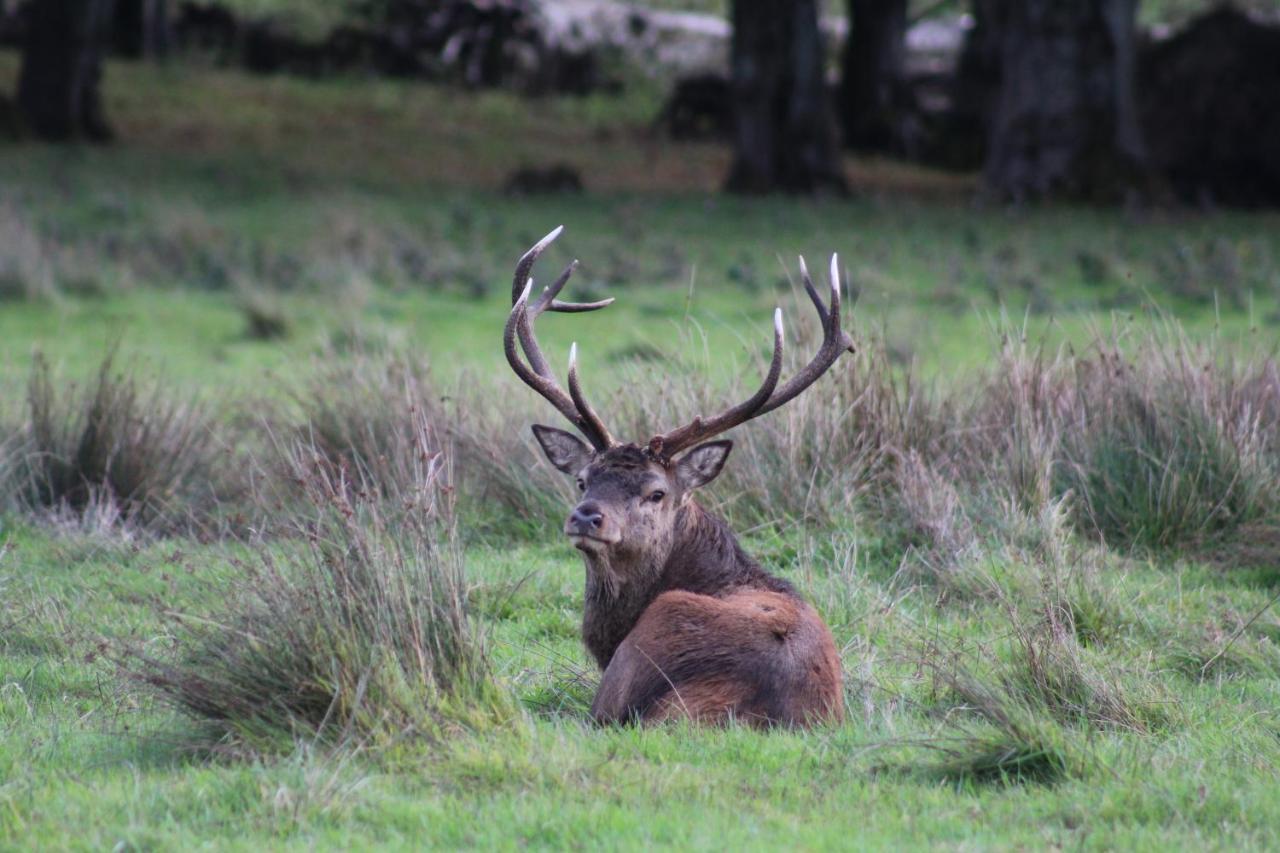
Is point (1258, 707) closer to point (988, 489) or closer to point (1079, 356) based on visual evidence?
point (988, 489)

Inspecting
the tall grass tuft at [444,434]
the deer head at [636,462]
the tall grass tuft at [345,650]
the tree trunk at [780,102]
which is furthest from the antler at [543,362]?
the tree trunk at [780,102]

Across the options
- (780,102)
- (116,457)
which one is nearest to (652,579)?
(116,457)

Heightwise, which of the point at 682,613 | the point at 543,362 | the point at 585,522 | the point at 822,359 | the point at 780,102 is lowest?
the point at 682,613

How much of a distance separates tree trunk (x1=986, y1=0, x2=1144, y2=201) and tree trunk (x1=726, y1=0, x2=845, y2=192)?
123 inches

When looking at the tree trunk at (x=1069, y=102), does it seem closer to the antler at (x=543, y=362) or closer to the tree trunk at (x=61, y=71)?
the tree trunk at (x=61, y=71)

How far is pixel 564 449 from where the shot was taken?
23.1ft

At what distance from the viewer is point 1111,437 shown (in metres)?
9.33

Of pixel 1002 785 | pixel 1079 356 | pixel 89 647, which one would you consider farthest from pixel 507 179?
pixel 1002 785

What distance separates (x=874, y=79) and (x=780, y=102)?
10793 millimetres

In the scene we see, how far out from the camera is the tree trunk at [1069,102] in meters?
22.9

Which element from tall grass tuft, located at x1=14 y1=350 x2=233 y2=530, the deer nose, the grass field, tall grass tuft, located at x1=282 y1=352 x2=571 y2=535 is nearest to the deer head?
the deer nose

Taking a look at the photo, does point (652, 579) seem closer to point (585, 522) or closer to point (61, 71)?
point (585, 522)

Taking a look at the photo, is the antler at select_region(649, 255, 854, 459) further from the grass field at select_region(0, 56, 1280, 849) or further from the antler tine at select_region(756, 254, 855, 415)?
the grass field at select_region(0, 56, 1280, 849)

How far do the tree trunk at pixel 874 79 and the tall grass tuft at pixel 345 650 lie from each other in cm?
2991
